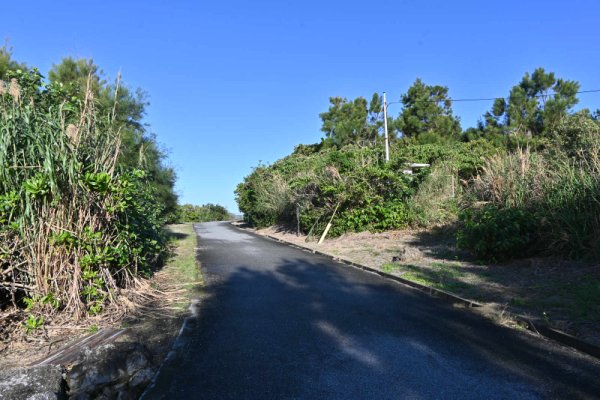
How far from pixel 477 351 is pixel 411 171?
47.2ft

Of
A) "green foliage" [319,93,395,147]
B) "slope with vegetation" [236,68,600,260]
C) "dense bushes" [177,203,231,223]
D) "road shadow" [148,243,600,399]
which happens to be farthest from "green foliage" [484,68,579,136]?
"dense bushes" [177,203,231,223]

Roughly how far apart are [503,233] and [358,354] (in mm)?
6091

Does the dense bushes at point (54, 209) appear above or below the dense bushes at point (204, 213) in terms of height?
below

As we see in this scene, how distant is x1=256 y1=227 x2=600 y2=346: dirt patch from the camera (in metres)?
5.98

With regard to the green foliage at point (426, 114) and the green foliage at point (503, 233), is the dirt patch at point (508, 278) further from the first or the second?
the green foliage at point (426, 114)

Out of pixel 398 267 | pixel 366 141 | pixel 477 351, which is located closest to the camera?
pixel 477 351

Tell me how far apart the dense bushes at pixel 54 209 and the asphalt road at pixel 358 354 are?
1705 mm

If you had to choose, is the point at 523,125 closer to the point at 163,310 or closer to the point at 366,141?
the point at 366,141

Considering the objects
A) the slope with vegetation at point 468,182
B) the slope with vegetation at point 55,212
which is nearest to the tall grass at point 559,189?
the slope with vegetation at point 468,182

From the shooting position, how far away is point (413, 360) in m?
4.73

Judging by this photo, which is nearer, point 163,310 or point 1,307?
point 1,307

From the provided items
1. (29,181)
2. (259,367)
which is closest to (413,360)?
(259,367)

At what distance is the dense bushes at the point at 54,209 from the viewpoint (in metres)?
5.91

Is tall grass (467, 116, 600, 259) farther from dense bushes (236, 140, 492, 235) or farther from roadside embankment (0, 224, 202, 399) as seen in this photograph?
roadside embankment (0, 224, 202, 399)
